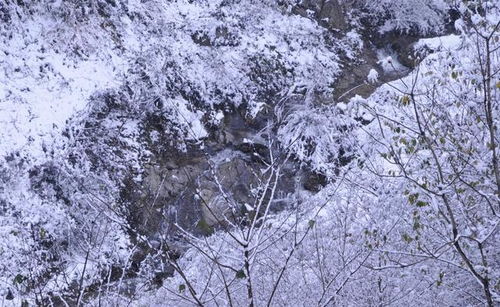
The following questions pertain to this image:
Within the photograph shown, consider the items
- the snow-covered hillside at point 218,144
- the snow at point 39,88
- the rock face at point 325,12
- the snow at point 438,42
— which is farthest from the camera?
the rock face at point 325,12

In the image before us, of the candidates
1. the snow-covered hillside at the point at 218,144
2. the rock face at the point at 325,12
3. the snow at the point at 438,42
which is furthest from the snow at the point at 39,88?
the snow at the point at 438,42

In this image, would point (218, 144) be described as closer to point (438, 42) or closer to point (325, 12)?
point (325, 12)

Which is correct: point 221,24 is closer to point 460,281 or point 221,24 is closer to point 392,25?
point 392,25

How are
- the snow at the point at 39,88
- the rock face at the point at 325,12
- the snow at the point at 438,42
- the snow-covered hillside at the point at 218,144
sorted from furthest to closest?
the rock face at the point at 325,12 → the snow at the point at 438,42 → the snow at the point at 39,88 → the snow-covered hillside at the point at 218,144

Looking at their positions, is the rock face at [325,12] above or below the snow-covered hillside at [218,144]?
above

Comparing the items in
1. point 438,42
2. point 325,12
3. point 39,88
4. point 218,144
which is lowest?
point 39,88

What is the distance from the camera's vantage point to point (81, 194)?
22.8 ft

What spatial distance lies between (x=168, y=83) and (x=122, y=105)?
92 cm

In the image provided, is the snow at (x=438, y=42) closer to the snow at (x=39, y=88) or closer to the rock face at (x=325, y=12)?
Answer: the rock face at (x=325, y=12)

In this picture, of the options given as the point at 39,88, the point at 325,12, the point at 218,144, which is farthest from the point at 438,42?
the point at 39,88

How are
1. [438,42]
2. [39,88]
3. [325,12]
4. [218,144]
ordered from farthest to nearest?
1. [325,12]
2. [438,42]
3. [218,144]
4. [39,88]

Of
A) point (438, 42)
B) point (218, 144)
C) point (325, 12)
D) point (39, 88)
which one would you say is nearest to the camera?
point (39, 88)

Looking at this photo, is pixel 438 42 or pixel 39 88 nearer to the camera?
pixel 39 88

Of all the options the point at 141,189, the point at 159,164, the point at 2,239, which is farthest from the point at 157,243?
the point at 2,239
